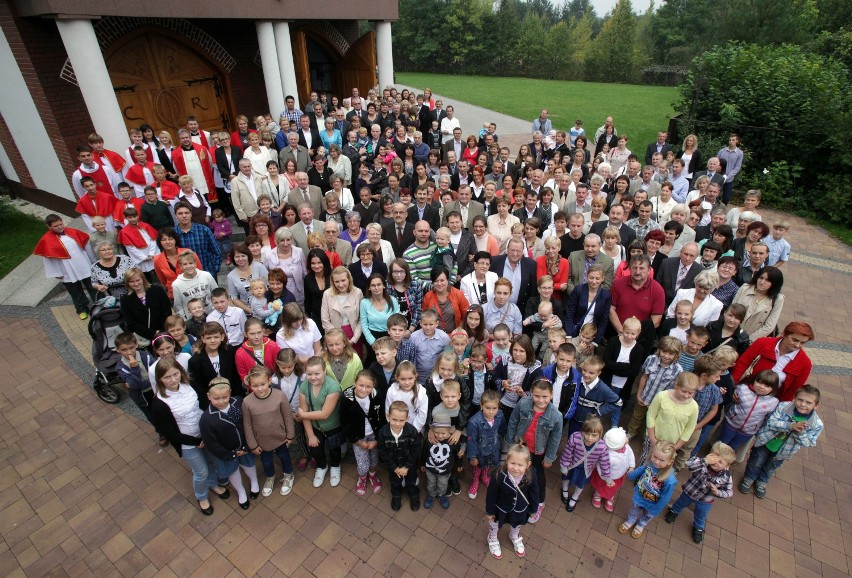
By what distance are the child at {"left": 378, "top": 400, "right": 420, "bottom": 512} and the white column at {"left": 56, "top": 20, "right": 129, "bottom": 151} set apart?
7.60 m

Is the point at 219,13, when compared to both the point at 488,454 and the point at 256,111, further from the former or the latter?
the point at 488,454

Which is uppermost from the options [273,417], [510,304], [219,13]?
[219,13]

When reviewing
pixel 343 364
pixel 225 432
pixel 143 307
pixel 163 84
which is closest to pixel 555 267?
pixel 343 364

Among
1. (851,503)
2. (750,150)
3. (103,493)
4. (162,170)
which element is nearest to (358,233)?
(162,170)

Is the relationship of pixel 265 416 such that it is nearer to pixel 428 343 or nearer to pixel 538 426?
pixel 428 343

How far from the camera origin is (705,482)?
376 centimetres

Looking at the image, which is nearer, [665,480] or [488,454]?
[665,480]

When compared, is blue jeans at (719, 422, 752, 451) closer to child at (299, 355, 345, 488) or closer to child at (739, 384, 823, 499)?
child at (739, 384, 823, 499)

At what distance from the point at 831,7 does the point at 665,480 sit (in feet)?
111

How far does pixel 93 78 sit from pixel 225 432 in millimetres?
7271

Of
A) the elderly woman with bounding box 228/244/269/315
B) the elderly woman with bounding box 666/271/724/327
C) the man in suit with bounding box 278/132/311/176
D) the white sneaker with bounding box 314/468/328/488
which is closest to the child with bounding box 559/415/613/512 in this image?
the elderly woman with bounding box 666/271/724/327

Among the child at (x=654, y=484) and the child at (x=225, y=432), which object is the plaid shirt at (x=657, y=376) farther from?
the child at (x=225, y=432)

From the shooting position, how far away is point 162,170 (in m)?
6.85

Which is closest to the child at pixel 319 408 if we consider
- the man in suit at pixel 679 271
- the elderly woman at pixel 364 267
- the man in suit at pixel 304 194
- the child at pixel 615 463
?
the elderly woman at pixel 364 267
